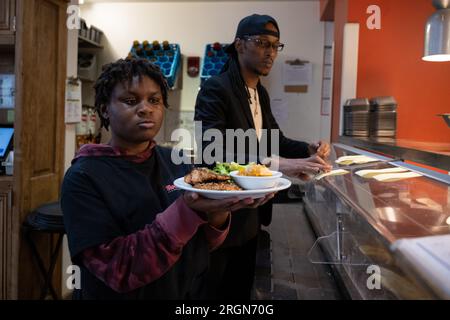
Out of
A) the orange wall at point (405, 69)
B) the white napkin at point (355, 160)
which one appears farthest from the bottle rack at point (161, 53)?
the white napkin at point (355, 160)

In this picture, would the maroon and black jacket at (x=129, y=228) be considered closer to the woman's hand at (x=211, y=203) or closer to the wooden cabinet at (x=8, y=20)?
the woman's hand at (x=211, y=203)

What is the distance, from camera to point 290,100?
4.38 m

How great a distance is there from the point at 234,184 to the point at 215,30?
379 cm

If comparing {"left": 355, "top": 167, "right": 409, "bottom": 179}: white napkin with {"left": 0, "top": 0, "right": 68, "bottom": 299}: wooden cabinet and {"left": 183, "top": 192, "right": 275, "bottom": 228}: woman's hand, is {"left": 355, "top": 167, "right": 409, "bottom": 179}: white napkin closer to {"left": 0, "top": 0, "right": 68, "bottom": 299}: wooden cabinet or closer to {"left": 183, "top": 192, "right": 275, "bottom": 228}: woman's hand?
{"left": 183, "top": 192, "right": 275, "bottom": 228}: woman's hand

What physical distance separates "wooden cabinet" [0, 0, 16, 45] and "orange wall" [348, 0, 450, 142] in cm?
271

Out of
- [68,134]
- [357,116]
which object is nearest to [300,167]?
[68,134]

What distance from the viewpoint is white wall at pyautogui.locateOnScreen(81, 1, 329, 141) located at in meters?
4.29

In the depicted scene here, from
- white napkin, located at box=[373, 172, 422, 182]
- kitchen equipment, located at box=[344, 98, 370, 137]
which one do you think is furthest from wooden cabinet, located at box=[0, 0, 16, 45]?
kitchen equipment, located at box=[344, 98, 370, 137]

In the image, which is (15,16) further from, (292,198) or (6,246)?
(292,198)

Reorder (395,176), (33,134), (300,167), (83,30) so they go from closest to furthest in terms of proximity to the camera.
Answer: (300,167)
(395,176)
(33,134)
(83,30)

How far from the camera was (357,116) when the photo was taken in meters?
3.31

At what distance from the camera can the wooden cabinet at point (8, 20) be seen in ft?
6.94

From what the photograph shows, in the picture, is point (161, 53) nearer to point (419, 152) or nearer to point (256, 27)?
point (256, 27)
